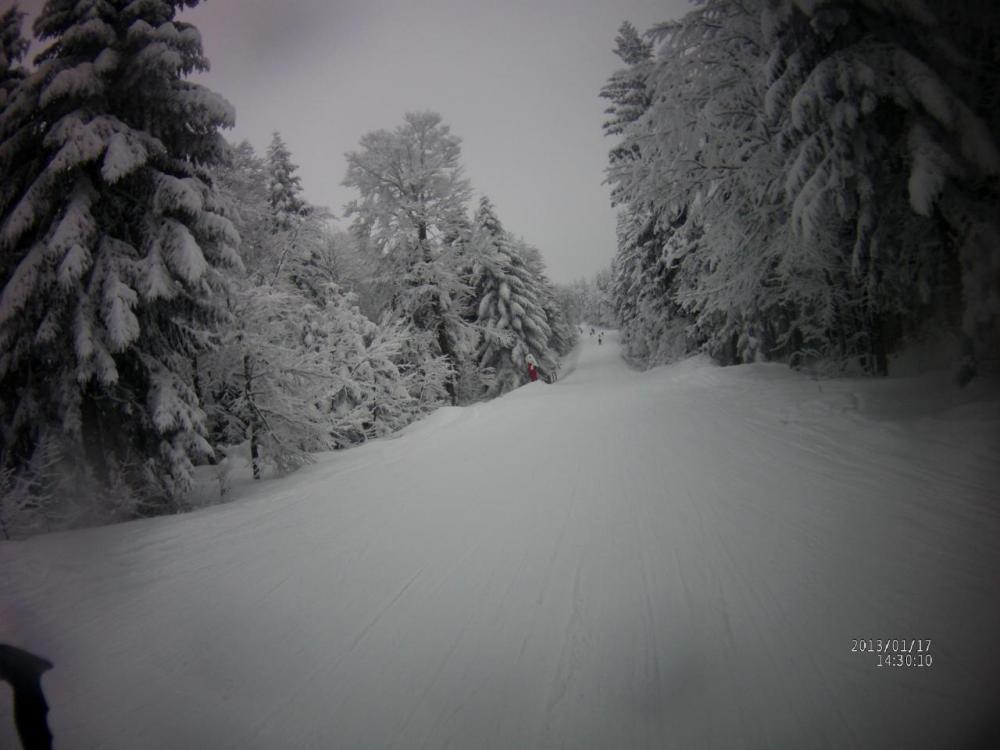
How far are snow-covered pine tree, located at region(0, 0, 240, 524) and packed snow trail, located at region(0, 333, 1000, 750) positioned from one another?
75.0 inches

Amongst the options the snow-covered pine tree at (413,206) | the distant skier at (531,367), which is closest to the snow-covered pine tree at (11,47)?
the snow-covered pine tree at (413,206)

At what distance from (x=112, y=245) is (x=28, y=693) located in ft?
20.9

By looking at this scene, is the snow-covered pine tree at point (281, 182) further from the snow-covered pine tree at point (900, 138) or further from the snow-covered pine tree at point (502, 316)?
the snow-covered pine tree at point (900, 138)

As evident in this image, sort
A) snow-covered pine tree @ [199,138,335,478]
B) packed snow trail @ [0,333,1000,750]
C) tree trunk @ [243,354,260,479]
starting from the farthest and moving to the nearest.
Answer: tree trunk @ [243,354,260,479] → snow-covered pine tree @ [199,138,335,478] → packed snow trail @ [0,333,1000,750]

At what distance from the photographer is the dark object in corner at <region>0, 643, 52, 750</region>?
6.72 feet

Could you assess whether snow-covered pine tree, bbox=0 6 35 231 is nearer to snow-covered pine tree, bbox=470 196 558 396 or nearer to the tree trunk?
the tree trunk

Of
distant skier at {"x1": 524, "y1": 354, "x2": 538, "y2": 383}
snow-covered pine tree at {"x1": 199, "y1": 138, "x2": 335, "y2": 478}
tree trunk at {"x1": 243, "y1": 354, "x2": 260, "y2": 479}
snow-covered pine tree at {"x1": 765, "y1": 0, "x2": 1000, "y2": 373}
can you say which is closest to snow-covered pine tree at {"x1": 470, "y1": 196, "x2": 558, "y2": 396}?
distant skier at {"x1": 524, "y1": 354, "x2": 538, "y2": 383}

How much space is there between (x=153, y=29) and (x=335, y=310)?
7215mm

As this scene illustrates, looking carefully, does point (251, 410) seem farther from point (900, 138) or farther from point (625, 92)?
point (625, 92)

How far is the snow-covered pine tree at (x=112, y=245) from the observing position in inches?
222

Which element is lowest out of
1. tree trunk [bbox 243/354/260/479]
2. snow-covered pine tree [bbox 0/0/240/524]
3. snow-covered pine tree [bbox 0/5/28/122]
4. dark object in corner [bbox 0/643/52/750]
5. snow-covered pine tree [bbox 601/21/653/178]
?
dark object in corner [bbox 0/643/52/750]

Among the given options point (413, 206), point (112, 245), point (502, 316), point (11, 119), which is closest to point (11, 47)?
point (11, 119)

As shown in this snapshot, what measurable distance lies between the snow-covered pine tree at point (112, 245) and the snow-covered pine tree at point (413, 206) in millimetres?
6909

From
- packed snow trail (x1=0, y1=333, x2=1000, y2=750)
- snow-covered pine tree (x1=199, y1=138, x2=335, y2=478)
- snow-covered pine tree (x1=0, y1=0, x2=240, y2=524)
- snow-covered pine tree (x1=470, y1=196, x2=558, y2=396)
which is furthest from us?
snow-covered pine tree (x1=470, y1=196, x2=558, y2=396)
